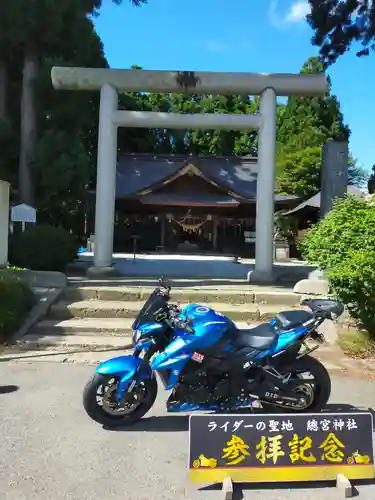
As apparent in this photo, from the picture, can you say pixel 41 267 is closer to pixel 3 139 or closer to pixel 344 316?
pixel 3 139

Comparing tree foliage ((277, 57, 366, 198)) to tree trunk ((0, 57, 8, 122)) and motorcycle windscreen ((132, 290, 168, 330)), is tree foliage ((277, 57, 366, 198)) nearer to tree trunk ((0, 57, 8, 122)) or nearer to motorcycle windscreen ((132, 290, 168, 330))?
tree trunk ((0, 57, 8, 122))

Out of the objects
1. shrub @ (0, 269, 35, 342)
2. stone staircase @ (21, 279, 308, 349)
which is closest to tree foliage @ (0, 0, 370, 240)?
stone staircase @ (21, 279, 308, 349)

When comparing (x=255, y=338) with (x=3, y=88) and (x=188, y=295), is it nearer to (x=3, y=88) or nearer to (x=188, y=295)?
(x=188, y=295)

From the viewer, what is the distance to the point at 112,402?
13.2 feet

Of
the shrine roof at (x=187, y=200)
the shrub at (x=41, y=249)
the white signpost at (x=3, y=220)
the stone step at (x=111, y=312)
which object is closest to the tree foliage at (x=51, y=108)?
the shrub at (x=41, y=249)

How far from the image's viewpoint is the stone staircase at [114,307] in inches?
273

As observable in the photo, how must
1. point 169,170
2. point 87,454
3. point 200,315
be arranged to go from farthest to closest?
1. point 169,170
2. point 200,315
3. point 87,454

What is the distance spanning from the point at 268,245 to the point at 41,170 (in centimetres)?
610

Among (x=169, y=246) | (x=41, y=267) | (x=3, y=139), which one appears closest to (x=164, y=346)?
(x=41, y=267)

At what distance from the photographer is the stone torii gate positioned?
A: 10.8 meters

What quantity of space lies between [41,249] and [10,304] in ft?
12.3

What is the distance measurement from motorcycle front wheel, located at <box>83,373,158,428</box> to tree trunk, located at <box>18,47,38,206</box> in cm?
1001

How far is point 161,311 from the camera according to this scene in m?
3.91

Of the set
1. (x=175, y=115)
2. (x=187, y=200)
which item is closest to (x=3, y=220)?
(x=175, y=115)
